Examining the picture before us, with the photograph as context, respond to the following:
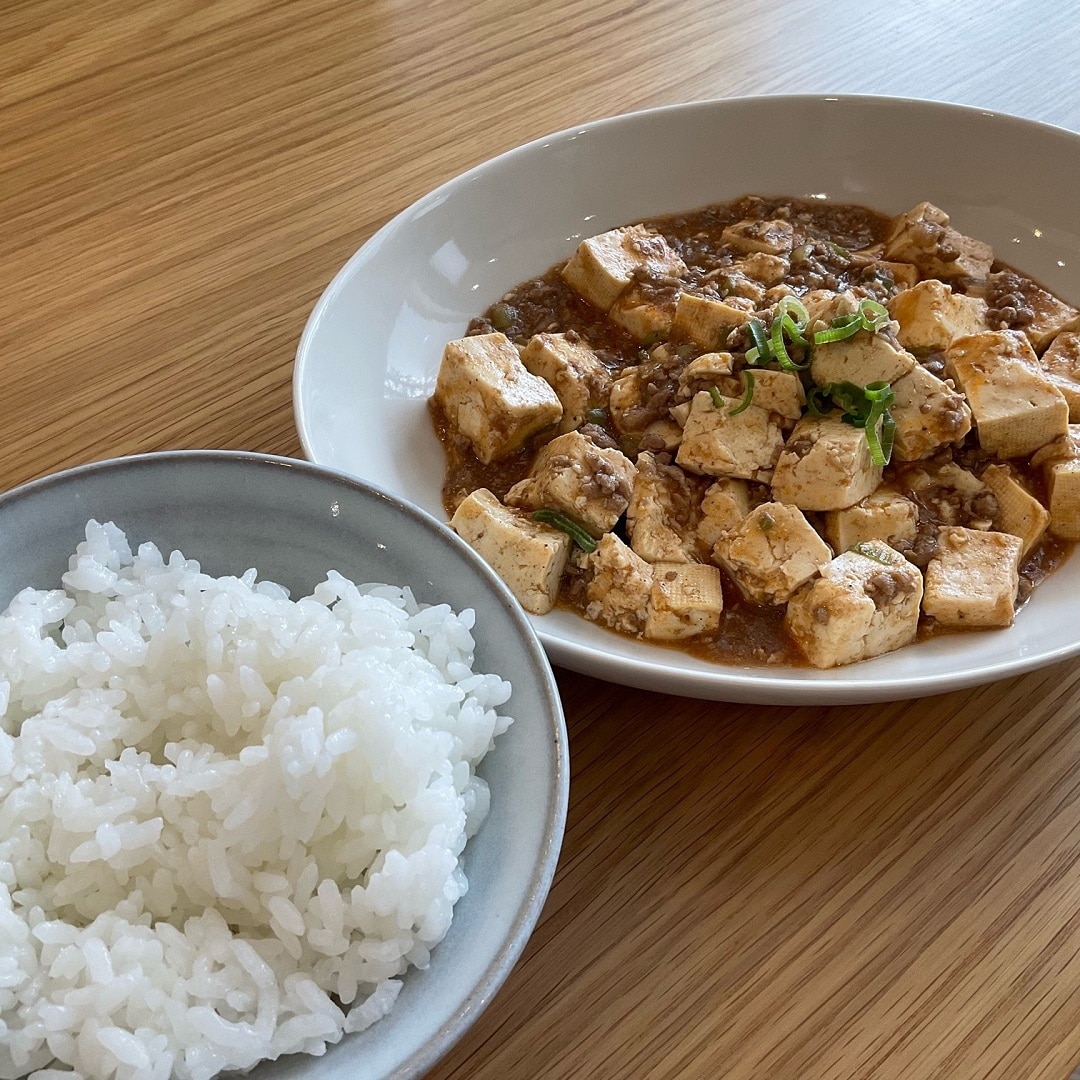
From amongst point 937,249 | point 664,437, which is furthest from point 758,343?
point 937,249

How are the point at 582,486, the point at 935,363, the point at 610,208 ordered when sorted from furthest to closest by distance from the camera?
the point at 610,208, the point at 935,363, the point at 582,486

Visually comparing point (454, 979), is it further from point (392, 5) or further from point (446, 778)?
point (392, 5)

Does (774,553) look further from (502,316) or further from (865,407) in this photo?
(502,316)

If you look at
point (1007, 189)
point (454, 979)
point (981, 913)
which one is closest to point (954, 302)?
point (1007, 189)

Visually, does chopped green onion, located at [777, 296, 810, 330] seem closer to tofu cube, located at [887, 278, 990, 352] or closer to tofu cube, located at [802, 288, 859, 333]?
tofu cube, located at [802, 288, 859, 333]

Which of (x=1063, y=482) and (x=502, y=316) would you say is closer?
(x=1063, y=482)

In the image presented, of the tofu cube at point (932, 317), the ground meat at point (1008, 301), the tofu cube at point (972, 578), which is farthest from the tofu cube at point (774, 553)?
the ground meat at point (1008, 301)

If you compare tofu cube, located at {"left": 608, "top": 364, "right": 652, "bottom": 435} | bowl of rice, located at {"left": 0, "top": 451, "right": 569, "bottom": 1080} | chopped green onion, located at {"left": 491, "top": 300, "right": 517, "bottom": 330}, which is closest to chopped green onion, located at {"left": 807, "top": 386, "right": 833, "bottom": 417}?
tofu cube, located at {"left": 608, "top": 364, "right": 652, "bottom": 435}
